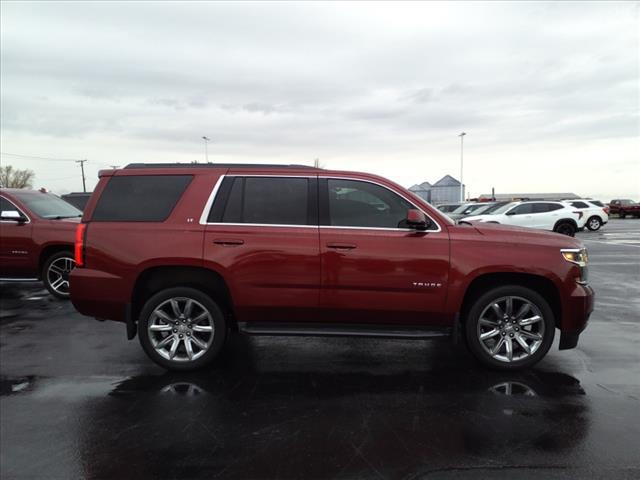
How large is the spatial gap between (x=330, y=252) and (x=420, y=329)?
1148mm

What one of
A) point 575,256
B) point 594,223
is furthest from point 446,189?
point 575,256

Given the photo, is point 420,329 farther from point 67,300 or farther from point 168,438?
point 67,300

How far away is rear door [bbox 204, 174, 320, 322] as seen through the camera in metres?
4.18

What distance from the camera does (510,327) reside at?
13.9 feet

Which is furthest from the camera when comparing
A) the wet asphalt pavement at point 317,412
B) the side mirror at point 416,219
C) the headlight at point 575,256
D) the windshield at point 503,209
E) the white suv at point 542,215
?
the windshield at point 503,209

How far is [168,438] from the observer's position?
3.14m

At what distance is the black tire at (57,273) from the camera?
7465 millimetres

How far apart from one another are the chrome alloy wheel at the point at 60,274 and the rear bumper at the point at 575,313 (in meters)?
7.42

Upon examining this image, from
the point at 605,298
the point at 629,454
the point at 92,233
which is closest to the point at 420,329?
the point at 629,454

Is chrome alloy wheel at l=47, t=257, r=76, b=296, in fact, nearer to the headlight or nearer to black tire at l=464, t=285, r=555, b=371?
black tire at l=464, t=285, r=555, b=371

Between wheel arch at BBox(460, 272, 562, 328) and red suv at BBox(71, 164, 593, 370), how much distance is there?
14mm

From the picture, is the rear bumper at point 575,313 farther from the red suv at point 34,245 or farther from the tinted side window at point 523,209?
the tinted side window at point 523,209

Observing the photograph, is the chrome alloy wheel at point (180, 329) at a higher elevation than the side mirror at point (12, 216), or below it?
below

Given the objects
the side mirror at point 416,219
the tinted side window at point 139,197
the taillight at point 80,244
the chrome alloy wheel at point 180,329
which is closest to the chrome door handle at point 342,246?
the side mirror at point 416,219
